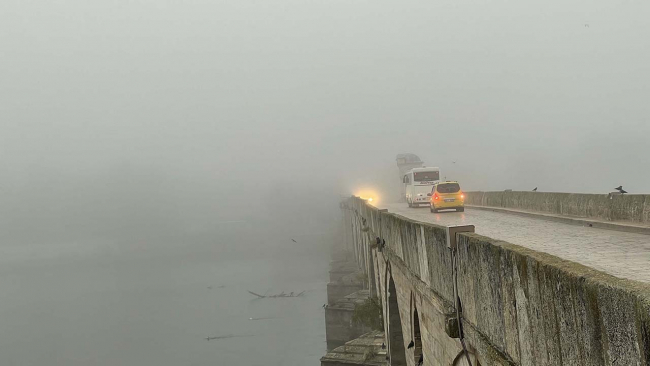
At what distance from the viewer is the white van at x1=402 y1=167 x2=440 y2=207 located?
122 feet

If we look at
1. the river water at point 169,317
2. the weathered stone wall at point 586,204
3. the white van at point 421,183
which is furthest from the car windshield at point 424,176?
the river water at point 169,317

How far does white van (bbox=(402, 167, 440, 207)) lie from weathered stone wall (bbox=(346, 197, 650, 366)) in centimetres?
2885

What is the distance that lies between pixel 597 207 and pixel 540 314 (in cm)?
1487

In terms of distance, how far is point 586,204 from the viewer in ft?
58.9

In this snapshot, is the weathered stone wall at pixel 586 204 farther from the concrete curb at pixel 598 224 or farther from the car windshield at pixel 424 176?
the car windshield at pixel 424 176

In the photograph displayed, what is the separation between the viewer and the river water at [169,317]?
65.6m

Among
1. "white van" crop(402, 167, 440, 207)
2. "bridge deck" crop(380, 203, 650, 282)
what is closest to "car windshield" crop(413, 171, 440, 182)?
"white van" crop(402, 167, 440, 207)

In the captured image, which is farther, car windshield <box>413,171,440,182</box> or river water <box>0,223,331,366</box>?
river water <box>0,223,331,366</box>

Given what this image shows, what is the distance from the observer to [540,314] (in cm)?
403

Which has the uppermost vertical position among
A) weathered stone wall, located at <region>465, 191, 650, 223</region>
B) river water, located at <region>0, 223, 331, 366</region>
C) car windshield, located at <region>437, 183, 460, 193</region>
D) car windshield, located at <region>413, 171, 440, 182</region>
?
→ car windshield, located at <region>413, 171, 440, 182</region>

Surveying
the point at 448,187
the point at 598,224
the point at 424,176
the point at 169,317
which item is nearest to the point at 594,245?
the point at 598,224

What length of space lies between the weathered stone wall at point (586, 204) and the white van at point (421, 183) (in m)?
7.09

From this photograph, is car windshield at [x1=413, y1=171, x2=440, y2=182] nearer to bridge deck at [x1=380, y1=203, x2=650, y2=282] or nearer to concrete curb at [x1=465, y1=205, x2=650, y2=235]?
concrete curb at [x1=465, y1=205, x2=650, y2=235]

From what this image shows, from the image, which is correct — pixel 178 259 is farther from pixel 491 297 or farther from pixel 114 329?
pixel 491 297
